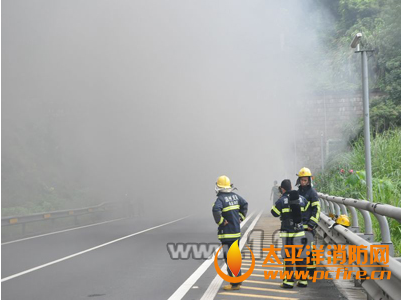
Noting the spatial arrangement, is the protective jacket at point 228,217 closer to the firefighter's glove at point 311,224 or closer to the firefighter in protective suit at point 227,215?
the firefighter in protective suit at point 227,215

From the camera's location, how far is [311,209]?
8.15 m

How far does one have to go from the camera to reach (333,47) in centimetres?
5403

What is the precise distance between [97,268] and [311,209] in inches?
159

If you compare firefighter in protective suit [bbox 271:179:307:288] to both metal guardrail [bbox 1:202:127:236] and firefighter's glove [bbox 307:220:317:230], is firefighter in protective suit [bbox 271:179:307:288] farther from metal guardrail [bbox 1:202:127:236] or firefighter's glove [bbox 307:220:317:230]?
metal guardrail [bbox 1:202:127:236]

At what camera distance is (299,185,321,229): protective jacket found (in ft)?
26.4

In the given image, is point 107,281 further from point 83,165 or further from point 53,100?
point 53,100

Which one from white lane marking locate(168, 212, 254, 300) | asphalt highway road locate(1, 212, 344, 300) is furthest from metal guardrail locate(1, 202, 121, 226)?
white lane marking locate(168, 212, 254, 300)

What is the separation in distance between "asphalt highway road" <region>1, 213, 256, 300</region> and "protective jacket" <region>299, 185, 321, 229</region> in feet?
6.55

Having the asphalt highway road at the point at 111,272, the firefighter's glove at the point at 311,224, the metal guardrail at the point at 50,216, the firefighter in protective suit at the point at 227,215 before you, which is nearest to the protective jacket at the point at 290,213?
the firefighter's glove at the point at 311,224

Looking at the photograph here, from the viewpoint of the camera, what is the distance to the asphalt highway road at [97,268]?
792cm

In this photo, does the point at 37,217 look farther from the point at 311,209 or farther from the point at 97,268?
the point at 311,209

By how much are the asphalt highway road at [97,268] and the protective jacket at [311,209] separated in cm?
200

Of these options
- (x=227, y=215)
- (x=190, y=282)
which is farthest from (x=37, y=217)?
(x=227, y=215)

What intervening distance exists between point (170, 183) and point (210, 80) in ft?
28.7
